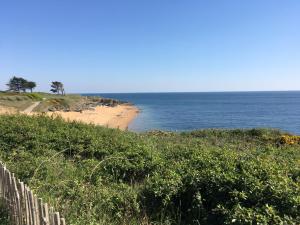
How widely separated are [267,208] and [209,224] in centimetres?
109

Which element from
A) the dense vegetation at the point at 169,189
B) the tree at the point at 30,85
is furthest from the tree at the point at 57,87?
the dense vegetation at the point at 169,189

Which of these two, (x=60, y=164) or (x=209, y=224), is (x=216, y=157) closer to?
(x=209, y=224)

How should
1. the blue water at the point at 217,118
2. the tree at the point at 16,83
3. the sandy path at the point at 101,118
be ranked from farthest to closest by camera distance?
the tree at the point at 16,83, the blue water at the point at 217,118, the sandy path at the point at 101,118

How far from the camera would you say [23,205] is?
4.37m

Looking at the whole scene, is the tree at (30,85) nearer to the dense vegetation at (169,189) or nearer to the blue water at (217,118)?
the blue water at (217,118)

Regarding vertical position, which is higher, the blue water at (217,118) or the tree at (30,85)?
the tree at (30,85)

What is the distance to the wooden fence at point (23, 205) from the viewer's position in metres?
3.68

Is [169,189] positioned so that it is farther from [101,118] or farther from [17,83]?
[17,83]

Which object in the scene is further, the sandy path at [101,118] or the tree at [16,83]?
the tree at [16,83]

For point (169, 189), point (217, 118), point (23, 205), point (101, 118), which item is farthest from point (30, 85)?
point (23, 205)

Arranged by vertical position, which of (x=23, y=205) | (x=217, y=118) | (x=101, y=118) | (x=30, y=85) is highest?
(x=30, y=85)

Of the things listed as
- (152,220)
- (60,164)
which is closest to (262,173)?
(152,220)

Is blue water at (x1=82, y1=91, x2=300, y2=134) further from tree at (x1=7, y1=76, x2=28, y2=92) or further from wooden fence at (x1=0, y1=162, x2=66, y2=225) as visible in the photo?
tree at (x1=7, y1=76, x2=28, y2=92)

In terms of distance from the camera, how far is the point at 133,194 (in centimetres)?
593
